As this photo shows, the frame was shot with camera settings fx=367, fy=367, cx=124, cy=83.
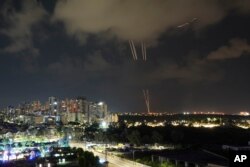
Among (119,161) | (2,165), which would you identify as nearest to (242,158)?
(119,161)

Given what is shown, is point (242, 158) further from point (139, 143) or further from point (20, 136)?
point (20, 136)

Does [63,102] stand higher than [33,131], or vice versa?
[63,102]

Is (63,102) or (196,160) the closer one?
(196,160)

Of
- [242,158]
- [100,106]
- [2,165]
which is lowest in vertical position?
[2,165]

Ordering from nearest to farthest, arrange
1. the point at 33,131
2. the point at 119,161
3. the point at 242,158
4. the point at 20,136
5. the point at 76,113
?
1. the point at 242,158
2. the point at 119,161
3. the point at 20,136
4. the point at 33,131
5. the point at 76,113

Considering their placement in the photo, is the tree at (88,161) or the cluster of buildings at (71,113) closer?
the tree at (88,161)

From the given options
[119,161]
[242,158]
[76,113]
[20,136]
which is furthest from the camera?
[76,113]

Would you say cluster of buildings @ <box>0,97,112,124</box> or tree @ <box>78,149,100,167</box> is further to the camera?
cluster of buildings @ <box>0,97,112,124</box>

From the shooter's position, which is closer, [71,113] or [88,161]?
[88,161]

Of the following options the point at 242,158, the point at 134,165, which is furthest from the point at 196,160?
the point at 242,158
